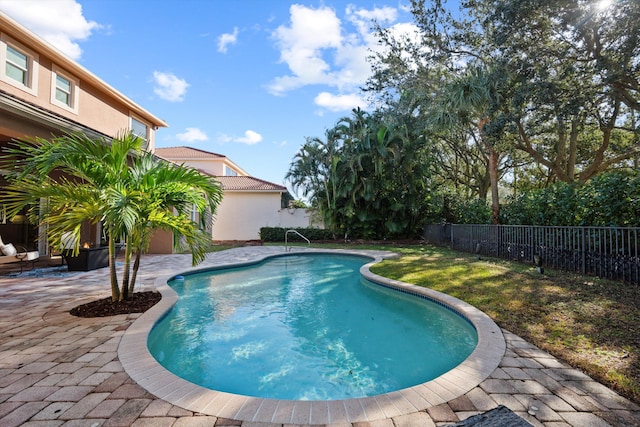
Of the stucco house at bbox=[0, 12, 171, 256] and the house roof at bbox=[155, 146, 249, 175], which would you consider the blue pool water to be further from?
the house roof at bbox=[155, 146, 249, 175]

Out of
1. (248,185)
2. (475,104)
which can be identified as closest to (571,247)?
(475,104)

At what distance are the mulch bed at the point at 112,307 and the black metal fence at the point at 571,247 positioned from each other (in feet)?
30.8

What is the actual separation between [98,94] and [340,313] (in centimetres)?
1351

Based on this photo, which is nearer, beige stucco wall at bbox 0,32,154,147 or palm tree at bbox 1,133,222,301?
palm tree at bbox 1,133,222,301

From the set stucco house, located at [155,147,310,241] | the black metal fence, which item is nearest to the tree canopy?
the black metal fence

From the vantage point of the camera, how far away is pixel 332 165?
56.0 feet

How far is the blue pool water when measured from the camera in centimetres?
390

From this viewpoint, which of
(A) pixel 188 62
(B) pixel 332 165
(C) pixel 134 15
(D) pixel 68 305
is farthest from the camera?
(B) pixel 332 165

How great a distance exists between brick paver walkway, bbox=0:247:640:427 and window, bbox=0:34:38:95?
29.5ft

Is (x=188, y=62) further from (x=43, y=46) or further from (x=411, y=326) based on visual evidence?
(x=411, y=326)

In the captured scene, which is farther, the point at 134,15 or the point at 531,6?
the point at 134,15

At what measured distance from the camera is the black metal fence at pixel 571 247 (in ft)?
21.8

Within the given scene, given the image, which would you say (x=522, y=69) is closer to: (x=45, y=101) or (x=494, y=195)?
(x=494, y=195)

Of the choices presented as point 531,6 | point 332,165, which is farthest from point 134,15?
point 531,6
